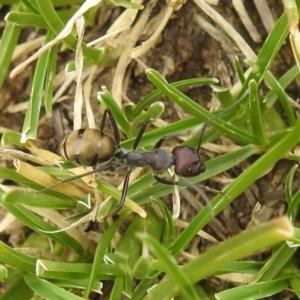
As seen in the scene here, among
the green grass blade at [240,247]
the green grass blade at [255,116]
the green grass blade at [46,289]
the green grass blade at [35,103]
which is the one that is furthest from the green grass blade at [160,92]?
the green grass blade at [240,247]

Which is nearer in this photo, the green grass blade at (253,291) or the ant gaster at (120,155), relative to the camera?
the green grass blade at (253,291)

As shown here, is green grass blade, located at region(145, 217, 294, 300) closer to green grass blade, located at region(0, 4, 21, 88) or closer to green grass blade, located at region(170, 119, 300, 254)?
green grass blade, located at region(170, 119, 300, 254)

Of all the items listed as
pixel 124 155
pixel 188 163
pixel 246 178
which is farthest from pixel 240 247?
pixel 124 155

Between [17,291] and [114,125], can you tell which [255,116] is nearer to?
[114,125]

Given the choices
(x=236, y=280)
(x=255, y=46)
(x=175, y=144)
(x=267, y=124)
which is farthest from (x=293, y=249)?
(x=255, y=46)

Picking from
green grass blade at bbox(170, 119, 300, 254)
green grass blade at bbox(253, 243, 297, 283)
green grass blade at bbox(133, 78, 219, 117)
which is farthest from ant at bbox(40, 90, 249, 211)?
green grass blade at bbox(253, 243, 297, 283)

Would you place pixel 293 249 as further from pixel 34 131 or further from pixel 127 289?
pixel 34 131

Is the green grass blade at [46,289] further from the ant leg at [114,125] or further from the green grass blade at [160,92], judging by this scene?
the green grass blade at [160,92]
